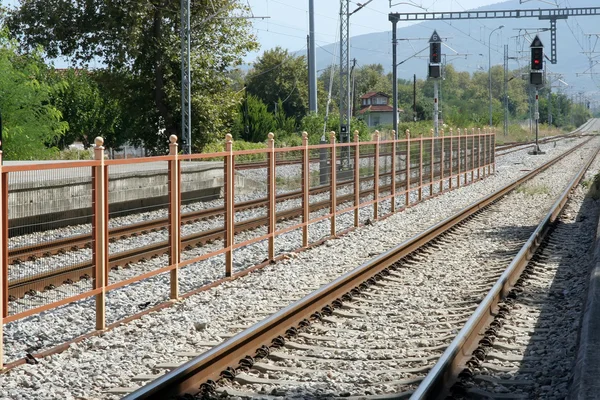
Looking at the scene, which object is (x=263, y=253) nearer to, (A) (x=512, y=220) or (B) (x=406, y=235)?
(B) (x=406, y=235)

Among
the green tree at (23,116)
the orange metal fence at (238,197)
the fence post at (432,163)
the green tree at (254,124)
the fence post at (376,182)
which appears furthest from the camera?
the green tree at (254,124)

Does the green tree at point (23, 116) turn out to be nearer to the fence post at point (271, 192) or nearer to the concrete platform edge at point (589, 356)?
the fence post at point (271, 192)

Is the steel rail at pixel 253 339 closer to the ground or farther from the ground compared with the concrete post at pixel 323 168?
closer to the ground

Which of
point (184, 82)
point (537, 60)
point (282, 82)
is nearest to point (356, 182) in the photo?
point (184, 82)

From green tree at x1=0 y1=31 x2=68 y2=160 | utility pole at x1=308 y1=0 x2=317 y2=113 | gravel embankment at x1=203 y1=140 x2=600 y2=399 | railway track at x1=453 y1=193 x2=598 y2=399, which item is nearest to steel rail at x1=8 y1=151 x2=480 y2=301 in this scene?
gravel embankment at x1=203 y1=140 x2=600 y2=399

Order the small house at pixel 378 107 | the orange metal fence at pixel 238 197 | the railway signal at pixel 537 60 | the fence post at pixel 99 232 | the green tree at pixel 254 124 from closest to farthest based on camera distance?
1. the orange metal fence at pixel 238 197
2. the fence post at pixel 99 232
3. the railway signal at pixel 537 60
4. the green tree at pixel 254 124
5. the small house at pixel 378 107

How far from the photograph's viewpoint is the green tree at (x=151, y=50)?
4062 centimetres

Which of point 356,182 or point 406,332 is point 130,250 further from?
point 356,182

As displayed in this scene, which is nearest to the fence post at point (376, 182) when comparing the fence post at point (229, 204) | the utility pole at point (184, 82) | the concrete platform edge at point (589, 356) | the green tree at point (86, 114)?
the fence post at point (229, 204)

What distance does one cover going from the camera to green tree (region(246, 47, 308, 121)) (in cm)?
10081

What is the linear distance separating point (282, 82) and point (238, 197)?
81635 millimetres

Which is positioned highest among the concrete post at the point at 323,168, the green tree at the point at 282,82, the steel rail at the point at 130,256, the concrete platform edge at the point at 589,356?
the green tree at the point at 282,82

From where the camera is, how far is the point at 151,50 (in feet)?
134

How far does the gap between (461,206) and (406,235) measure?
6.69 meters
